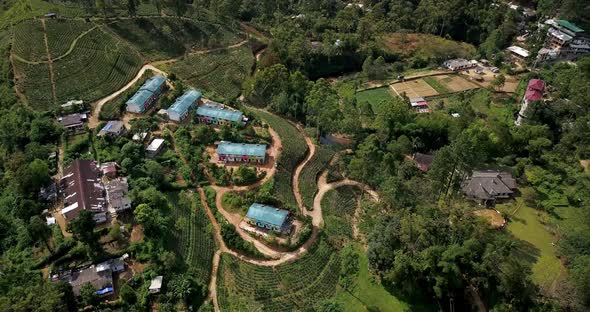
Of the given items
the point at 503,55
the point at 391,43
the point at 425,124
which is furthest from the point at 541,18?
the point at 425,124

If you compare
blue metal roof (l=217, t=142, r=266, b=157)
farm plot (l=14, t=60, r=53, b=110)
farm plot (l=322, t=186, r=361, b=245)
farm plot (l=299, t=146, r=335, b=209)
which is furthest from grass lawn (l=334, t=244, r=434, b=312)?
farm plot (l=14, t=60, r=53, b=110)

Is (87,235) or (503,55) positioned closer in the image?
(87,235)

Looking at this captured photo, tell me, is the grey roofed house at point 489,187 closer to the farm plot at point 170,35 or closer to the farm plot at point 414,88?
the farm plot at point 414,88

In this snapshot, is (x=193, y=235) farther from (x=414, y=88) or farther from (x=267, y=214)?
(x=414, y=88)

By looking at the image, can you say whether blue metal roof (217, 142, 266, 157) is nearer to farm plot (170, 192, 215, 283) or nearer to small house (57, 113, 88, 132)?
farm plot (170, 192, 215, 283)

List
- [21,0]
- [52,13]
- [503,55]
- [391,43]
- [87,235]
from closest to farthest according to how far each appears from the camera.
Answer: [87,235] → [52,13] → [21,0] → [503,55] → [391,43]

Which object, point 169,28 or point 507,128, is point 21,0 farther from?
point 507,128
